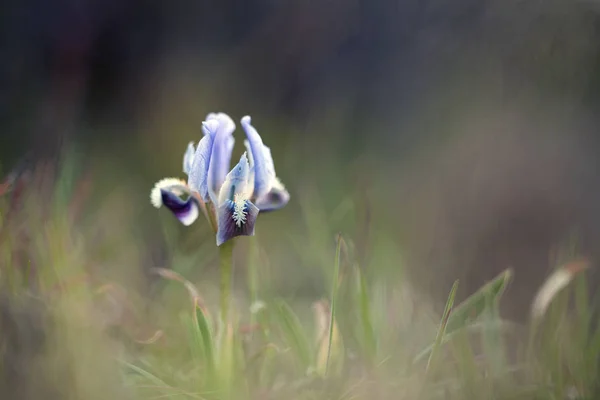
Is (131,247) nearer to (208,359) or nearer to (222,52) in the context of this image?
(208,359)

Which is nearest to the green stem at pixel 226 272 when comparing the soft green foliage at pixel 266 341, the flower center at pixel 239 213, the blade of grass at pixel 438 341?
the soft green foliage at pixel 266 341

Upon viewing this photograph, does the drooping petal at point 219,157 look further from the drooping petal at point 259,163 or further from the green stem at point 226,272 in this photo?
the green stem at point 226,272

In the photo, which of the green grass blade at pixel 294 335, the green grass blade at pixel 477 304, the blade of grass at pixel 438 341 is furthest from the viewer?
the green grass blade at pixel 294 335

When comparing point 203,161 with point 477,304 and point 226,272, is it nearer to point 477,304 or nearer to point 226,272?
point 226,272

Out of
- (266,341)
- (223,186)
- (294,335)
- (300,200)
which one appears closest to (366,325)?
(294,335)

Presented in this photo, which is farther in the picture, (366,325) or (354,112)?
(354,112)

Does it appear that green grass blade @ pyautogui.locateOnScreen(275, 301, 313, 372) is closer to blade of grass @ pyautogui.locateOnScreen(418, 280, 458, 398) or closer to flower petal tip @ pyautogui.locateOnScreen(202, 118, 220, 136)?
blade of grass @ pyautogui.locateOnScreen(418, 280, 458, 398)

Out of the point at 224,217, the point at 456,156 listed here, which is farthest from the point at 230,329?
the point at 456,156

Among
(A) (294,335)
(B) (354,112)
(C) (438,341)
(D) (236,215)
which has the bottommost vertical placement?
(C) (438,341)
